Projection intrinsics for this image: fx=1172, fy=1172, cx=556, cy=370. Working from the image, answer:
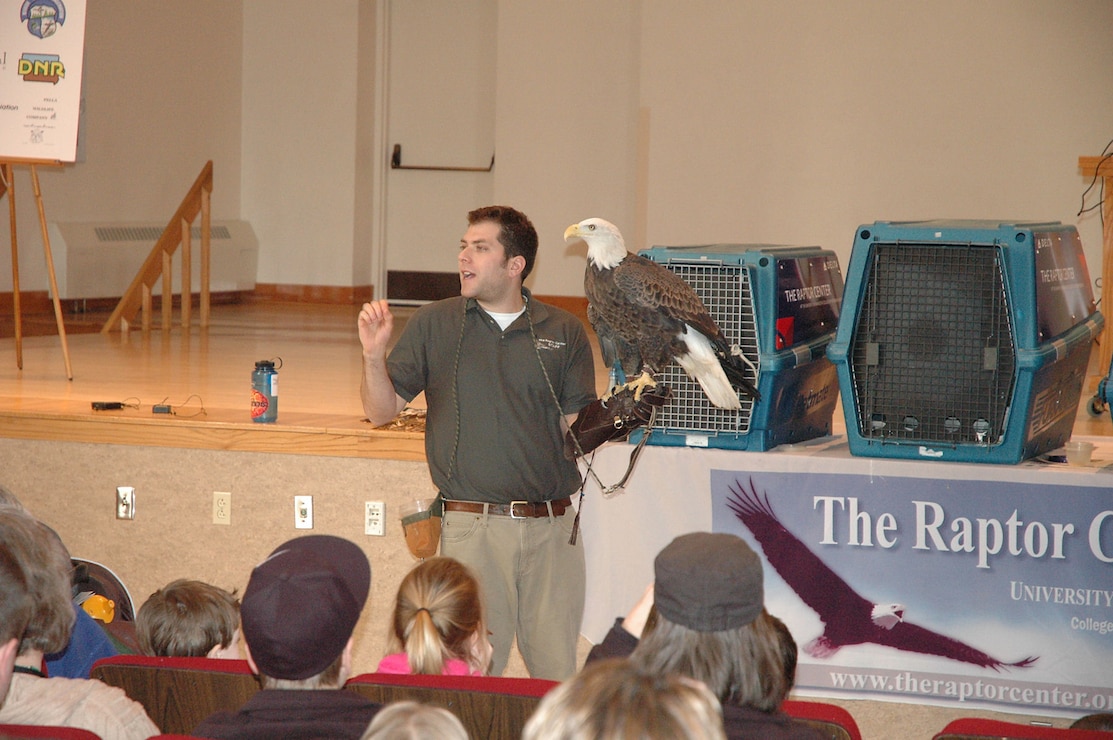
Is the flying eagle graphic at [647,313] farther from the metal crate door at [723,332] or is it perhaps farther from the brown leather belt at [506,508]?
the brown leather belt at [506,508]

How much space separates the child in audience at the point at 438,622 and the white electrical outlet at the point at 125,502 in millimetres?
2436

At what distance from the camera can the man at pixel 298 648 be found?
6.04 feet

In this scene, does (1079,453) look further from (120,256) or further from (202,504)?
(120,256)

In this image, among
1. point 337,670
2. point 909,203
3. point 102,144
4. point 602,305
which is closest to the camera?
point 337,670

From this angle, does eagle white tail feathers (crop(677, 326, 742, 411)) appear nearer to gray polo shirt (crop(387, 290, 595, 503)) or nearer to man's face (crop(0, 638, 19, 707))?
gray polo shirt (crop(387, 290, 595, 503))

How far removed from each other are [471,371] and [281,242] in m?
9.44

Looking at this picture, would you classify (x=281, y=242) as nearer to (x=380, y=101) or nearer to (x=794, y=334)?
(x=380, y=101)

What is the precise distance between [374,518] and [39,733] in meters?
2.80

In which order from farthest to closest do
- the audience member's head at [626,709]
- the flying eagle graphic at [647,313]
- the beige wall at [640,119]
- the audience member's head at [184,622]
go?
1. the beige wall at [640,119]
2. the flying eagle graphic at [647,313]
3. the audience member's head at [184,622]
4. the audience member's head at [626,709]

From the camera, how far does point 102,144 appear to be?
1060 centimetres

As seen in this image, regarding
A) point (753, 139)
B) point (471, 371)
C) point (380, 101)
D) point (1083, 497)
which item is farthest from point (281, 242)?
point (1083, 497)

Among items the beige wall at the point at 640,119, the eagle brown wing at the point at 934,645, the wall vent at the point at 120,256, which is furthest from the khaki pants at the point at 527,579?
the wall vent at the point at 120,256

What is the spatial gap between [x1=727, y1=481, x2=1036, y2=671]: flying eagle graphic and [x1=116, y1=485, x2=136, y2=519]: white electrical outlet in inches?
99.5

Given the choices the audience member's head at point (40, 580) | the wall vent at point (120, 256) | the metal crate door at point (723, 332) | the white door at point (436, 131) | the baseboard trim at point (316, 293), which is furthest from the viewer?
the baseboard trim at point (316, 293)
